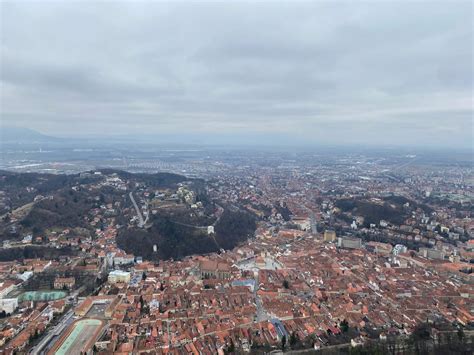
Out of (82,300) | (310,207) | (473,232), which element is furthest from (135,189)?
(473,232)

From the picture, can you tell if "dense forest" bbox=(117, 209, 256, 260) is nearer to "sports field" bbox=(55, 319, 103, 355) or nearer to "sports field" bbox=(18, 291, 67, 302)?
"sports field" bbox=(18, 291, 67, 302)

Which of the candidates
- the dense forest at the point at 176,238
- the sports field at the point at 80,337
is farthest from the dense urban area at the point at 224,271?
the dense forest at the point at 176,238

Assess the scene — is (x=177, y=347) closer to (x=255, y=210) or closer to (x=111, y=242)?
(x=111, y=242)

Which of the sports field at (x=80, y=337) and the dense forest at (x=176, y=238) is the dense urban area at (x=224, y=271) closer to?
the sports field at (x=80, y=337)

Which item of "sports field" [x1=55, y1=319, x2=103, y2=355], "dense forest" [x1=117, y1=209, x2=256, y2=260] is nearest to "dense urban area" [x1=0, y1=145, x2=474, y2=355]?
"sports field" [x1=55, y1=319, x2=103, y2=355]

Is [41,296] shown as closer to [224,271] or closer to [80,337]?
[80,337]

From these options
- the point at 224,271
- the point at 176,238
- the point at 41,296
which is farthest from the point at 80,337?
the point at 176,238

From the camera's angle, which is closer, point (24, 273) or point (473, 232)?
point (24, 273)
